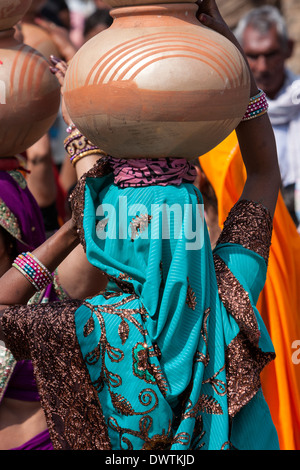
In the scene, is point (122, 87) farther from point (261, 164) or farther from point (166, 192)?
point (261, 164)

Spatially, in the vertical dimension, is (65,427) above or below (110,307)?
below

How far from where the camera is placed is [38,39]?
12.8 ft

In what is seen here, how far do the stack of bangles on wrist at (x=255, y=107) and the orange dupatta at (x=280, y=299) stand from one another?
1.11 metres

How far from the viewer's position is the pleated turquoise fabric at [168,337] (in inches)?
66.1

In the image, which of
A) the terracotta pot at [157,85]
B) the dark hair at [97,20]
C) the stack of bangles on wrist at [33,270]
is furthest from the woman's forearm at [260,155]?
the dark hair at [97,20]

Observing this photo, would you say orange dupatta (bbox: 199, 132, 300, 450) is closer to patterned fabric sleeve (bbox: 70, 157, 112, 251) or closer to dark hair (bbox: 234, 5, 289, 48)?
patterned fabric sleeve (bbox: 70, 157, 112, 251)

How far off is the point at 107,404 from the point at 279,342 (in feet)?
4.40

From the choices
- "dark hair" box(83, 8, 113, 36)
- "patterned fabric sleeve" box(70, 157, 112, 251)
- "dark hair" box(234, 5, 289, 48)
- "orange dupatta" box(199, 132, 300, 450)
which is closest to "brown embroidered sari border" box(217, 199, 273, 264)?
"patterned fabric sleeve" box(70, 157, 112, 251)

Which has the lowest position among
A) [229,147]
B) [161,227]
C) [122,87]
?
[229,147]

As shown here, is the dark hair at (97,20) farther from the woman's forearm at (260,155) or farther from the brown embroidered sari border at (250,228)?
the brown embroidered sari border at (250,228)

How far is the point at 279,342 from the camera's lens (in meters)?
2.92

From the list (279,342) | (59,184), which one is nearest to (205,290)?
(279,342)

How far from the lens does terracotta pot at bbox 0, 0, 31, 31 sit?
2102 millimetres

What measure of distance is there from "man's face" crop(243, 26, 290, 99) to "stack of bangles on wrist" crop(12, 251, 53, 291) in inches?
136
